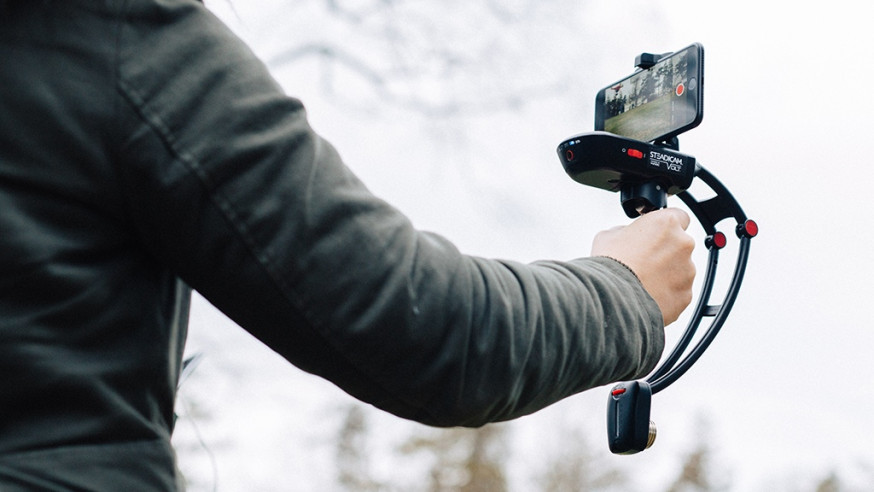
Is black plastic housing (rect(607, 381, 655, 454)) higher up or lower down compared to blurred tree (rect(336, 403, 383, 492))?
higher up

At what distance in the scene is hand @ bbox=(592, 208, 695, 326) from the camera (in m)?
0.76

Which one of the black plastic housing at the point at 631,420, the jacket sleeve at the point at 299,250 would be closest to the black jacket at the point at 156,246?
the jacket sleeve at the point at 299,250

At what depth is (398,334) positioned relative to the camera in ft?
→ 1.91

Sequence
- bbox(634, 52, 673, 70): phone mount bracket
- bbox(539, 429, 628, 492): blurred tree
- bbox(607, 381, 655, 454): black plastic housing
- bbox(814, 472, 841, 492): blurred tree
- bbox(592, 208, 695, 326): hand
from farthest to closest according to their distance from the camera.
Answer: bbox(814, 472, 841, 492): blurred tree < bbox(539, 429, 628, 492): blurred tree < bbox(634, 52, 673, 70): phone mount bracket < bbox(607, 381, 655, 454): black plastic housing < bbox(592, 208, 695, 326): hand

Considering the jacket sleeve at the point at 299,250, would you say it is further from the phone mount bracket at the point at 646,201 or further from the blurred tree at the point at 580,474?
the blurred tree at the point at 580,474

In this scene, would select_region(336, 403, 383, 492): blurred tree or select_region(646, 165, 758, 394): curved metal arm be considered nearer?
select_region(646, 165, 758, 394): curved metal arm

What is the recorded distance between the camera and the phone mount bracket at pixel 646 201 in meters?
0.89

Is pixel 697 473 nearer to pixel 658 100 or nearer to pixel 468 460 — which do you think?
pixel 468 460

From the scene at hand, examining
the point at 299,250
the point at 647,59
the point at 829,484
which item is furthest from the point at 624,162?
the point at 829,484


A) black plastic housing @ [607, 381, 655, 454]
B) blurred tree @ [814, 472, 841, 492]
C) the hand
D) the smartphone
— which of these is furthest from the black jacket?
blurred tree @ [814, 472, 841, 492]

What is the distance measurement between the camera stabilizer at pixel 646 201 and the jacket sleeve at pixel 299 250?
28 cm

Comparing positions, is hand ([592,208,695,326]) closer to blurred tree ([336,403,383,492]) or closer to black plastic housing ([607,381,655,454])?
black plastic housing ([607,381,655,454])

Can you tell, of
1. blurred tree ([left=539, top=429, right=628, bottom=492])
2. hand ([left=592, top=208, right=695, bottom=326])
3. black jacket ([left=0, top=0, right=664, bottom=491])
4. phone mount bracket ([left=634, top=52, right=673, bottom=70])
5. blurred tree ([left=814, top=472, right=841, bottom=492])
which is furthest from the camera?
blurred tree ([left=814, top=472, right=841, bottom=492])

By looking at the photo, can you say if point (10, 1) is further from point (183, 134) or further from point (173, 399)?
point (173, 399)
